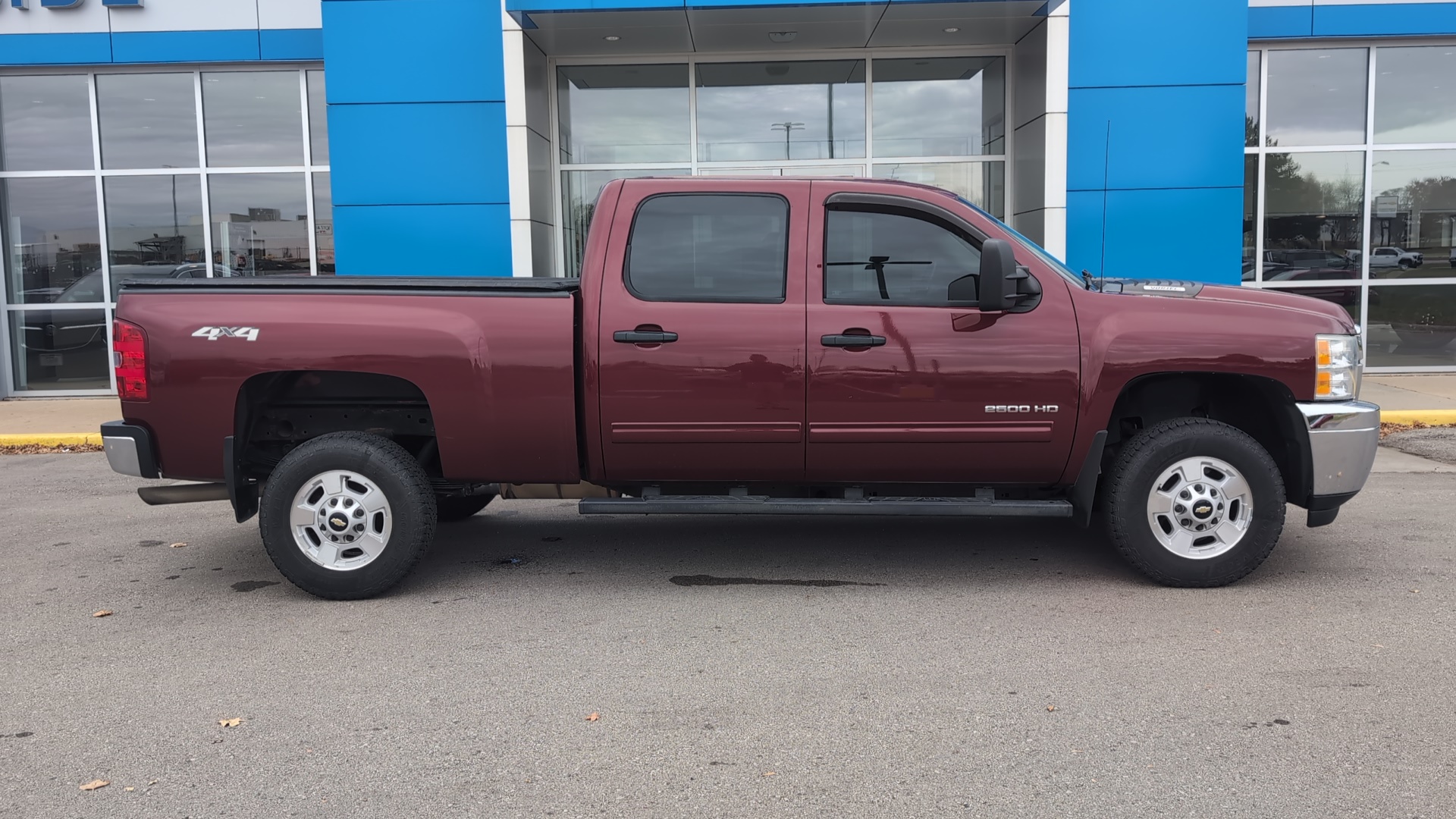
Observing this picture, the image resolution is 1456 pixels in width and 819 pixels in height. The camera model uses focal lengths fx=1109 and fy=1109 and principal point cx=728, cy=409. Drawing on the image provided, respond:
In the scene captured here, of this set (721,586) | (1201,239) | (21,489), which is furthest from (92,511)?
(1201,239)

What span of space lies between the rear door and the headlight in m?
2.41

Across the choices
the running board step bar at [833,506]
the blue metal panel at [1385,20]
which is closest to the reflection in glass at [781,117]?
the blue metal panel at [1385,20]

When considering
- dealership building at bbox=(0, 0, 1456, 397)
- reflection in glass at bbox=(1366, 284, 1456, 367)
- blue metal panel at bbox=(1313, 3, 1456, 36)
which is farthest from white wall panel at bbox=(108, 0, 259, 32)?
reflection in glass at bbox=(1366, 284, 1456, 367)

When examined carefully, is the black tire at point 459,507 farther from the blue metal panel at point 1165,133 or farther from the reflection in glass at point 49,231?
the reflection in glass at point 49,231

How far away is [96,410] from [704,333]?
10.6m

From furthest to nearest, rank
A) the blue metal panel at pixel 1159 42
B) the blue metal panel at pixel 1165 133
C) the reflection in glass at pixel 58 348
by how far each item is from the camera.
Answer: the reflection in glass at pixel 58 348 < the blue metal panel at pixel 1165 133 < the blue metal panel at pixel 1159 42

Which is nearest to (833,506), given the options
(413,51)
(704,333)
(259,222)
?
(704,333)

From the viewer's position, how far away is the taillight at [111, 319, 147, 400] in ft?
17.1

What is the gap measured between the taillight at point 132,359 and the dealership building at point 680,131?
22.2 ft

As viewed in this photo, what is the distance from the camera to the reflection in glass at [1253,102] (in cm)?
1354

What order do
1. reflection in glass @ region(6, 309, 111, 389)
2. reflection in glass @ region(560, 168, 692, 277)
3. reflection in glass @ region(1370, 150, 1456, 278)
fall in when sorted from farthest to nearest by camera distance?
reflection in glass @ region(6, 309, 111, 389)
reflection in glass @ region(1370, 150, 1456, 278)
reflection in glass @ region(560, 168, 692, 277)

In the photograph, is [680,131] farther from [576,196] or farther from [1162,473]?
[1162,473]

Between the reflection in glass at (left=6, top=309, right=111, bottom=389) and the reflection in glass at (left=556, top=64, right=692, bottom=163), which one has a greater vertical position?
the reflection in glass at (left=556, top=64, right=692, bottom=163)

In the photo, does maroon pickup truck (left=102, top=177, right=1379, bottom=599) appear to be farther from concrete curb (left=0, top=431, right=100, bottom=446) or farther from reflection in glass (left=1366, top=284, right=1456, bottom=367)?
reflection in glass (left=1366, top=284, right=1456, bottom=367)
